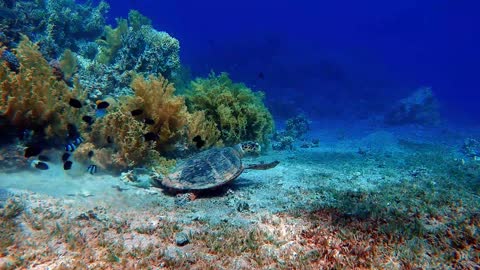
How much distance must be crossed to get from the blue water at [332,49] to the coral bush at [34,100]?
95.2ft

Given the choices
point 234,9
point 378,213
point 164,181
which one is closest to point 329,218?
point 378,213

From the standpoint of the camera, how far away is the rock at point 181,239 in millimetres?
3978

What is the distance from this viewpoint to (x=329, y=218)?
15.5ft

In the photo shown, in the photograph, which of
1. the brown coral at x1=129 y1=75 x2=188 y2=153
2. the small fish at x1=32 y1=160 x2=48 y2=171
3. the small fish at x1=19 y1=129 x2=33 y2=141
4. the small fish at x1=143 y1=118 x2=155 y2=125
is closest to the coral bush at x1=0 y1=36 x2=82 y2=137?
the small fish at x1=19 y1=129 x2=33 y2=141

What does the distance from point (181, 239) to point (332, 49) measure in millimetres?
61459

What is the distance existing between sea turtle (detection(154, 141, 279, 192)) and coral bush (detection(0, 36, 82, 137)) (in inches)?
134

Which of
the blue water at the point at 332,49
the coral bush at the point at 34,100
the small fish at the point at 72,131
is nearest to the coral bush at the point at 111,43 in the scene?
the coral bush at the point at 34,100

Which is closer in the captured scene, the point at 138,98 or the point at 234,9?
the point at 138,98

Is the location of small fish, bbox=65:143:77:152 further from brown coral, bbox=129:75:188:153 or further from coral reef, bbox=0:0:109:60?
coral reef, bbox=0:0:109:60

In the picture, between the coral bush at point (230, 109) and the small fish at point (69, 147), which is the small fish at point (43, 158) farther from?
the coral bush at point (230, 109)

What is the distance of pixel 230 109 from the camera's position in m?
11.5

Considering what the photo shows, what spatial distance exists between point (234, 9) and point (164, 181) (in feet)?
367

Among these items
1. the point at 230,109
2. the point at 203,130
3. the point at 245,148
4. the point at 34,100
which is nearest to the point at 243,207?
the point at 245,148

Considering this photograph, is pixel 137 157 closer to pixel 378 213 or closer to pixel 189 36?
pixel 378 213
